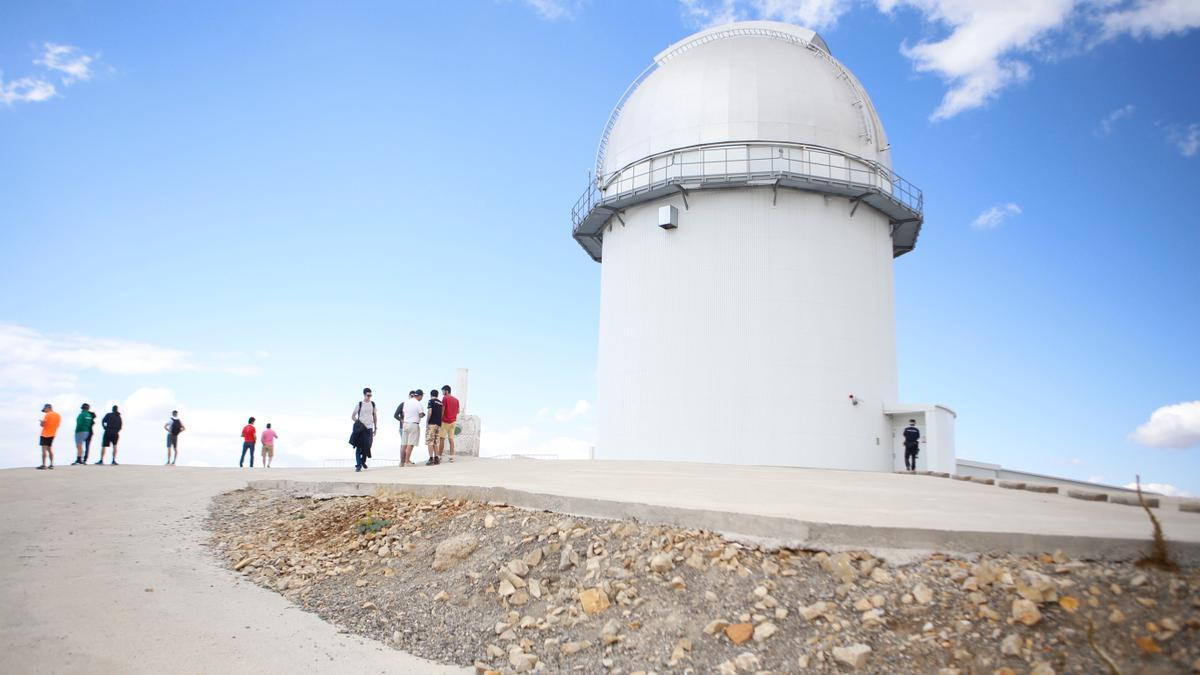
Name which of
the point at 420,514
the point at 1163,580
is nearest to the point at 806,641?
the point at 1163,580

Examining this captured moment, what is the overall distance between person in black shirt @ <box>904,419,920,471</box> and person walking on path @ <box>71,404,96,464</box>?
19.7 meters

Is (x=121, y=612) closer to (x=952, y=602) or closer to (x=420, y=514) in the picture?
(x=420, y=514)

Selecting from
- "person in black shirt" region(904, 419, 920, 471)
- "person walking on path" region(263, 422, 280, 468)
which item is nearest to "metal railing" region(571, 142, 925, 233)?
"person in black shirt" region(904, 419, 920, 471)

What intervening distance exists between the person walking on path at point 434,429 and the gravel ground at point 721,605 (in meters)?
7.69

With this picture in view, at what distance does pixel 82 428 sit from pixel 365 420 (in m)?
8.35

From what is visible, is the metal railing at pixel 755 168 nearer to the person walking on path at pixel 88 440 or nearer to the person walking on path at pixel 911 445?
the person walking on path at pixel 911 445

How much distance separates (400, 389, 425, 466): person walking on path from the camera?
Result: 1545 centimetres

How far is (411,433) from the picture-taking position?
15.5m

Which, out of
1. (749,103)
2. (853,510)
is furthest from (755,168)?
(853,510)

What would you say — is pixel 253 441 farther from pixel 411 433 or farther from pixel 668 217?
pixel 668 217

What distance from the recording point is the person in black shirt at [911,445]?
1722 centimetres

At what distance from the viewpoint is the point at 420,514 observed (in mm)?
8422

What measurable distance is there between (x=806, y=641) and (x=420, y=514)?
508 cm

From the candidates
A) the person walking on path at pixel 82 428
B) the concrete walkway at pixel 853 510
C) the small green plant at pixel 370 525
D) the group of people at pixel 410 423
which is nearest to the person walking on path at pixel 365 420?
the group of people at pixel 410 423
